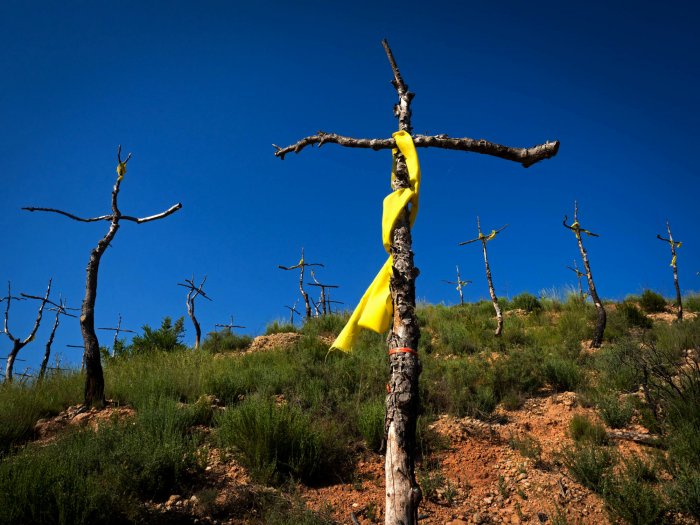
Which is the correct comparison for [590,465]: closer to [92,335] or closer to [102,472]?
[102,472]

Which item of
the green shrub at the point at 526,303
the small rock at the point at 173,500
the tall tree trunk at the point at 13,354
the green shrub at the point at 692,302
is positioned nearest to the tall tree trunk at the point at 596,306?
the green shrub at the point at 526,303

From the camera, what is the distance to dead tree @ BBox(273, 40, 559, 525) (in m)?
2.97

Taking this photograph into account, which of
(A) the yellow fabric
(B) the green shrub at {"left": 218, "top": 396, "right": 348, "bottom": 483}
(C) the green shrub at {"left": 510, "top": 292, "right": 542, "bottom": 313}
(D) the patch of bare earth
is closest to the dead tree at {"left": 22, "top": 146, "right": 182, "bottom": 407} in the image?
(A) the yellow fabric

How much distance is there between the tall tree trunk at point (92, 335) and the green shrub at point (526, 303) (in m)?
16.2

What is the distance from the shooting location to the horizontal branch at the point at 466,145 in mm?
3801

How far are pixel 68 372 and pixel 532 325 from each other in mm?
14659

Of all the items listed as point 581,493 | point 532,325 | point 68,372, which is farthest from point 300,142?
point 532,325

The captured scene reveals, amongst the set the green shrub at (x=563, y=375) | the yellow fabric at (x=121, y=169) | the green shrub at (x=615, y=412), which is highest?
the yellow fabric at (x=121, y=169)

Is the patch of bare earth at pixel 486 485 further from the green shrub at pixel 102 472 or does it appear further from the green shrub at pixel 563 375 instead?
the green shrub at pixel 102 472

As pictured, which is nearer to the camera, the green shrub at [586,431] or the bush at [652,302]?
the green shrub at [586,431]

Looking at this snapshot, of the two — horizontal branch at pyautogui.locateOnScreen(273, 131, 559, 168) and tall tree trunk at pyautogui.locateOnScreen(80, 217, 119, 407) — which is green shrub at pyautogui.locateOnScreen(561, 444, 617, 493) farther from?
tall tree trunk at pyautogui.locateOnScreen(80, 217, 119, 407)

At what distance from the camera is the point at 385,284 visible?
12.4 feet

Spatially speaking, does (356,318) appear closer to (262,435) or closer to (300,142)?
(300,142)

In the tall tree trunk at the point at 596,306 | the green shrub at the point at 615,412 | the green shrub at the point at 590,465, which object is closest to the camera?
the green shrub at the point at 590,465
